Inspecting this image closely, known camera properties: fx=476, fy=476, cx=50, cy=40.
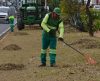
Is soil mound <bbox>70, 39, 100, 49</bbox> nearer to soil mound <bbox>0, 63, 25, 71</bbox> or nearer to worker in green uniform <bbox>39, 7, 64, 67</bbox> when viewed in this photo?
worker in green uniform <bbox>39, 7, 64, 67</bbox>

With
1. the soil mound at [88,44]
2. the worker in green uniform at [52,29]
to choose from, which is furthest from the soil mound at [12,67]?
the soil mound at [88,44]

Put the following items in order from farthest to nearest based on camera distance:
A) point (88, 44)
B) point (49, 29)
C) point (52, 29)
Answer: point (88, 44)
point (52, 29)
point (49, 29)

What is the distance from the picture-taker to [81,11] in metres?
34.0

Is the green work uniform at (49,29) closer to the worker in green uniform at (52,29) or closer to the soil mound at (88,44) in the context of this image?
the worker in green uniform at (52,29)

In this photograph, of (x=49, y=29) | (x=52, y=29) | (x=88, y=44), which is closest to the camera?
(x=49, y=29)

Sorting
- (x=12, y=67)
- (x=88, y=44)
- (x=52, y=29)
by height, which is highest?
(x=52, y=29)

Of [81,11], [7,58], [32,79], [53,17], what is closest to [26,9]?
[81,11]

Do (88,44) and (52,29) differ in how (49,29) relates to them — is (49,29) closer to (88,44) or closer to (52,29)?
(52,29)

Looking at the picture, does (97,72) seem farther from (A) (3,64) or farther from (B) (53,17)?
(A) (3,64)

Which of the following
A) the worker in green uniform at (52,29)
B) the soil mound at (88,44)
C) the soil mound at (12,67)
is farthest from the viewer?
the soil mound at (88,44)

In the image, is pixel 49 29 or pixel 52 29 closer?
pixel 49 29

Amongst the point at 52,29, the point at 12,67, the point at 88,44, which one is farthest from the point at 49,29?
the point at 88,44

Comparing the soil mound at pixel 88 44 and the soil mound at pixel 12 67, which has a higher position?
the soil mound at pixel 12 67

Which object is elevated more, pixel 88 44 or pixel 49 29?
pixel 49 29
